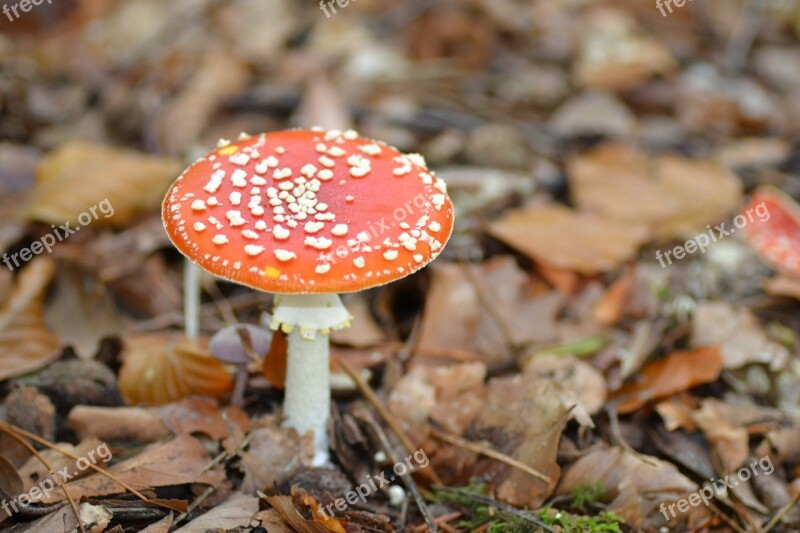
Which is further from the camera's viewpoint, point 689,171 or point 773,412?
point 689,171

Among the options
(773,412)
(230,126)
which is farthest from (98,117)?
(773,412)

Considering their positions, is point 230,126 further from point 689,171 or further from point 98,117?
point 689,171

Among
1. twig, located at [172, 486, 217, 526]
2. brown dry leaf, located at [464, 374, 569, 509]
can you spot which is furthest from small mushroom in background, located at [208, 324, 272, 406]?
brown dry leaf, located at [464, 374, 569, 509]

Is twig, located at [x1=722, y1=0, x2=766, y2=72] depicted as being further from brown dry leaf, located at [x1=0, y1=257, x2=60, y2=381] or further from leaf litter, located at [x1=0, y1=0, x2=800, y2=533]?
brown dry leaf, located at [x1=0, y1=257, x2=60, y2=381]

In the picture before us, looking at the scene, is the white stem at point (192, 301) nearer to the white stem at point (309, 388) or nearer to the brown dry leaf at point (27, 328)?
the brown dry leaf at point (27, 328)

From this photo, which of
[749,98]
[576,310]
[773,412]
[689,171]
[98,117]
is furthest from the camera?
[749,98]

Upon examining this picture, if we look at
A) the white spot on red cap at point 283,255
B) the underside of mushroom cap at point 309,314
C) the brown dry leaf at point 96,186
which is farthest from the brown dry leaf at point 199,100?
A: the white spot on red cap at point 283,255
